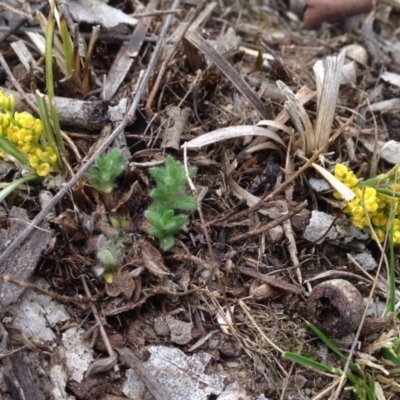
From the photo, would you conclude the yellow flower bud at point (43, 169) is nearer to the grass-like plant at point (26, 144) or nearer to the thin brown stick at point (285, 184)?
the grass-like plant at point (26, 144)

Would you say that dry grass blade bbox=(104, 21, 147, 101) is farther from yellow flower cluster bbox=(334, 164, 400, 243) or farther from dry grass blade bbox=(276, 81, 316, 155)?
yellow flower cluster bbox=(334, 164, 400, 243)

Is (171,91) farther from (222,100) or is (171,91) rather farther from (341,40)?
(341,40)

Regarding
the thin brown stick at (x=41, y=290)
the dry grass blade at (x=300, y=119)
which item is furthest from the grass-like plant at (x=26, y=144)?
the dry grass blade at (x=300, y=119)

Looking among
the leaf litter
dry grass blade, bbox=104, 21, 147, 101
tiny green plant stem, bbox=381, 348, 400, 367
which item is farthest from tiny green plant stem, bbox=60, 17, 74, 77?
tiny green plant stem, bbox=381, 348, 400, 367

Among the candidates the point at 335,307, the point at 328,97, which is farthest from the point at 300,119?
the point at 335,307

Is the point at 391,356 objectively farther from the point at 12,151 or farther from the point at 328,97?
the point at 12,151
